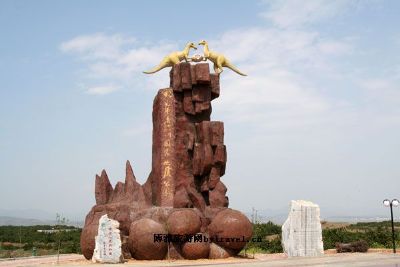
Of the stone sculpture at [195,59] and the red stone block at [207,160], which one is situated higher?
the stone sculpture at [195,59]

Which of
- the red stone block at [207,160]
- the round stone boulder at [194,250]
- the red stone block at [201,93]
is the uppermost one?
the red stone block at [201,93]

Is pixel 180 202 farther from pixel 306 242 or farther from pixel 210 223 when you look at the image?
pixel 306 242

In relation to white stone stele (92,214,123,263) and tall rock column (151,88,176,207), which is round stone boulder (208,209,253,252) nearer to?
tall rock column (151,88,176,207)

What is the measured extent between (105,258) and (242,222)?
4.21m

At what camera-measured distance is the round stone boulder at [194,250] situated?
14617mm

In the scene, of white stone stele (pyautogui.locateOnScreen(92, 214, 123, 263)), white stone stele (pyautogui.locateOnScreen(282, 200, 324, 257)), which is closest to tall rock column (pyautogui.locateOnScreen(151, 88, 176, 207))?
white stone stele (pyautogui.locateOnScreen(92, 214, 123, 263))

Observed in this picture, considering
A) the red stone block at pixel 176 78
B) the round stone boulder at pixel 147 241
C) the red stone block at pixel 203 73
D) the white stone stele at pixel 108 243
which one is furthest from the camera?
the red stone block at pixel 176 78

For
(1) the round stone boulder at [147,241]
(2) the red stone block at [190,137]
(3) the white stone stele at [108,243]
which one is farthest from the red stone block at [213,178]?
(3) the white stone stele at [108,243]

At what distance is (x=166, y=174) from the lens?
16.7 m

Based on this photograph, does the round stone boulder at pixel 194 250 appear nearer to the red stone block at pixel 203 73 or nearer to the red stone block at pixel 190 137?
the red stone block at pixel 190 137

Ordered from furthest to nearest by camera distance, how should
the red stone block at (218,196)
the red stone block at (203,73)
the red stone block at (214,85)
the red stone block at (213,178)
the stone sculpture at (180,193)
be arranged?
the red stone block at (214,85)
the red stone block at (203,73)
the red stone block at (213,178)
the red stone block at (218,196)
the stone sculpture at (180,193)

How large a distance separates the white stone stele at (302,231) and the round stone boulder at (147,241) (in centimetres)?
362

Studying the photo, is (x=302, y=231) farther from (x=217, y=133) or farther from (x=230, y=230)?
(x=217, y=133)

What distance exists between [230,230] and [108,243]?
12.0 feet
